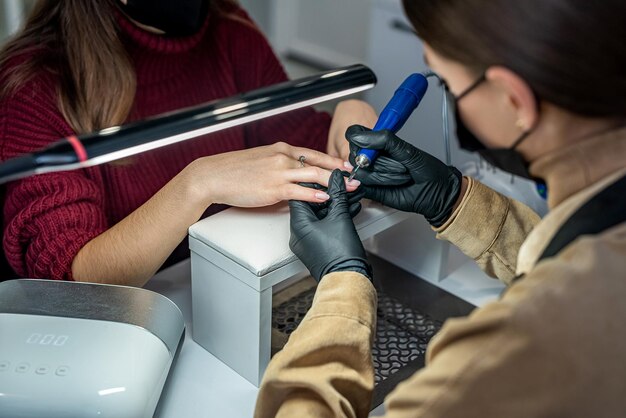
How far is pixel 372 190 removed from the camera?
1057mm

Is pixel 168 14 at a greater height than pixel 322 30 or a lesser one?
greater

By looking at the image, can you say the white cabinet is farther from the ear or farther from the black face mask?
the ear

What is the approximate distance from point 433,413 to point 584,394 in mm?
121

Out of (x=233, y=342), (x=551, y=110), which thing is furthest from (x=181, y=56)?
(x=551, y=110)

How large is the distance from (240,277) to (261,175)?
0.17 meters

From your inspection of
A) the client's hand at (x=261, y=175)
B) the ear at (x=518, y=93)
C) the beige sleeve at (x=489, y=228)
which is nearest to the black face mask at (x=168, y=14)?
the client's hand at (x=261, y=175)

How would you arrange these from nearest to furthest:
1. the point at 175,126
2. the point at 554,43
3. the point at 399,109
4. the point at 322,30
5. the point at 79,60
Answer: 1. the point at 554,43
2. the point at 175,126
3. the point at 399,109
4. the point at 79,60
5. the point at 322,30

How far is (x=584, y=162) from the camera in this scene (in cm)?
69

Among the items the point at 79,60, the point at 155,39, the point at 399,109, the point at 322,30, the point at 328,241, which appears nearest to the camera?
the point at 328,241

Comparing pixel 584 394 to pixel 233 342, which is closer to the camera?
pixel 584 394

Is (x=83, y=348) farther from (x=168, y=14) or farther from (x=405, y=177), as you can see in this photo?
(x=168, y=14)

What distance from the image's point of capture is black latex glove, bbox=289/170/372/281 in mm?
911

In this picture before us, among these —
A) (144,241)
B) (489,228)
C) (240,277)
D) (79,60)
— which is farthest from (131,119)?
(489,228)

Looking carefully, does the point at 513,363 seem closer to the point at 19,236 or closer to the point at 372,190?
the point at 372,190
